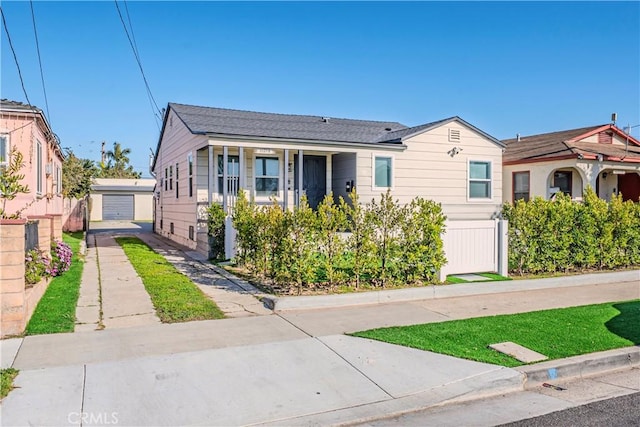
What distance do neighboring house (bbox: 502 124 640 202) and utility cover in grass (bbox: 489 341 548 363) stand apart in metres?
13.2

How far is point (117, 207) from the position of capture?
37438mm

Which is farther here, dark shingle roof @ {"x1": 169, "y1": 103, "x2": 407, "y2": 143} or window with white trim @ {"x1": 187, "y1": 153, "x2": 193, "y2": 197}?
window with white trim @ {"x1": 187, "y1": 153, "x2": 193, "y2": 197}

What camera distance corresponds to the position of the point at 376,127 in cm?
1825

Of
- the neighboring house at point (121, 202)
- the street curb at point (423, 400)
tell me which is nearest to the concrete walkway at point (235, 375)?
the street curb at point (423, 400)

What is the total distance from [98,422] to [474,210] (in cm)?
1462

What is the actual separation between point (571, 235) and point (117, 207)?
3436 cm

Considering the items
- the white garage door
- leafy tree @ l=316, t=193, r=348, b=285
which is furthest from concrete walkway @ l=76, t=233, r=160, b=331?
the white garage door

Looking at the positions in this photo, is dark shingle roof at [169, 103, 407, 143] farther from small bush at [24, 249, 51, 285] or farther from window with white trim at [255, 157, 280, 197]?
small bush at [24, 249, 51, 285]

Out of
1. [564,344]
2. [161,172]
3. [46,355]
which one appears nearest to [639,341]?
Result: [564,344]

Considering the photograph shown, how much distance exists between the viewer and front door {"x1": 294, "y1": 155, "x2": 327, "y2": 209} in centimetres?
1582

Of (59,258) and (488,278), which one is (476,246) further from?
(59,258)

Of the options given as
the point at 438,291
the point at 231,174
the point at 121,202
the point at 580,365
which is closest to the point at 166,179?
the point at 231,174

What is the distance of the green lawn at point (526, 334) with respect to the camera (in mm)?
5465

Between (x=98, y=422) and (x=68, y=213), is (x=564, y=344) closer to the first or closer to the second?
(x=98, y=422)
